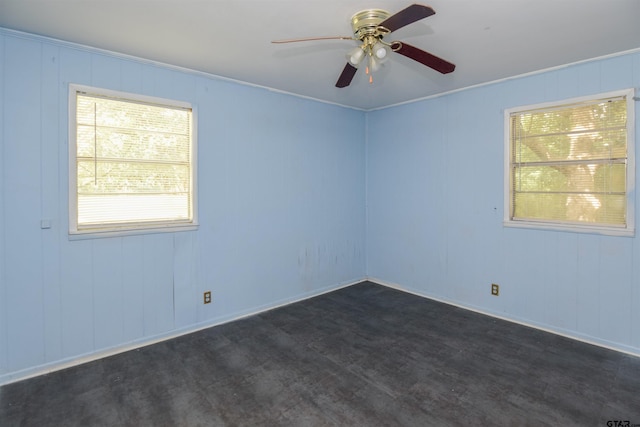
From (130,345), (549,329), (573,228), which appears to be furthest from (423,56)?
(130,345)

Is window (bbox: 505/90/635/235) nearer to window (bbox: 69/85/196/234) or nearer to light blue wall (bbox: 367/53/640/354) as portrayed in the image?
light blue wall (bbox: 367/53/640/354)

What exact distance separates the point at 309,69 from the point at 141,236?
214 cm

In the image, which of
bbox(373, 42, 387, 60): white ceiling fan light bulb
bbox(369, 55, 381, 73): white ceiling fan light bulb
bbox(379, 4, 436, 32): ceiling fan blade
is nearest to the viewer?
bbox(379, 4, 436, 32): ceiling fan blade

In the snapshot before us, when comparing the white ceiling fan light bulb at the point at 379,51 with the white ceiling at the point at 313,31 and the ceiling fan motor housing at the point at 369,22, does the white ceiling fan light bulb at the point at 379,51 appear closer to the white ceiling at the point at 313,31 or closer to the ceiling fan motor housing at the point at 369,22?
the ceiling fan motor housing at the point at 369,22

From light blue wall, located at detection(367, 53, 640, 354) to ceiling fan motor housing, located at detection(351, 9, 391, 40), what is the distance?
208 cm

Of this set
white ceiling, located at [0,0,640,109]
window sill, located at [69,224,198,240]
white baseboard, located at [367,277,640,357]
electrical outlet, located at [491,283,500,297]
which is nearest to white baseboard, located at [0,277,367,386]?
window sill, located at [69,224,198,240]

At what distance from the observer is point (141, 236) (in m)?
2.99

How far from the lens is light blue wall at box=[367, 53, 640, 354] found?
293 centimetres

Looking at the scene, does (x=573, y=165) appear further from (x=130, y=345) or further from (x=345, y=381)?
(x=130, y=345)

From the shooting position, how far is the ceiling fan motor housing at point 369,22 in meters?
2.04

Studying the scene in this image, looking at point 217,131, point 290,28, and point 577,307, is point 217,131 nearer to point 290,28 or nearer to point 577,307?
point 290,28

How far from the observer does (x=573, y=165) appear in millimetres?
3131

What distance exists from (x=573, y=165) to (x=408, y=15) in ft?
8.04

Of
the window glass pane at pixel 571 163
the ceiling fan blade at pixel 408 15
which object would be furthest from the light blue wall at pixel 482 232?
the ceiling fan blade at pixel 408 15
